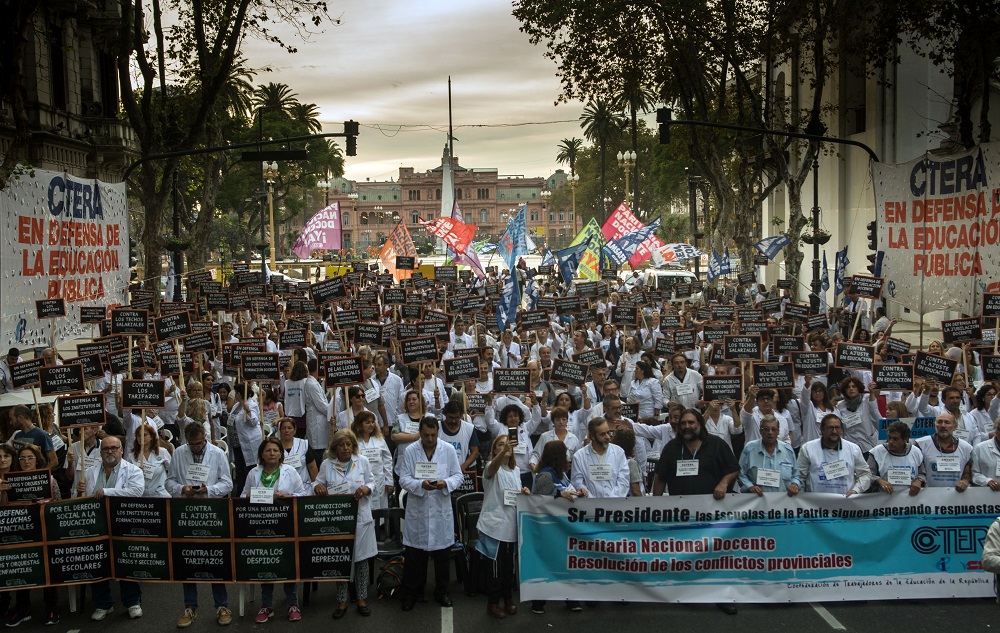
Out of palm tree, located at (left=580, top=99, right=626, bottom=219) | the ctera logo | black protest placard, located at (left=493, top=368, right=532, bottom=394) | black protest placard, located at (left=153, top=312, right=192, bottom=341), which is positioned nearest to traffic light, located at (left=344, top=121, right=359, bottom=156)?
black protest placard, located at (left=153, top=312, right=192, bottom=341)

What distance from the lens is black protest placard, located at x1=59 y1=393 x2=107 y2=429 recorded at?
31.2 feet

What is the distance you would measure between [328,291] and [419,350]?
A: 6078 mm

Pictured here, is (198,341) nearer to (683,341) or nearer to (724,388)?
(683,341)

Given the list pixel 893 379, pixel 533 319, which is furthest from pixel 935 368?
pixel 533 319

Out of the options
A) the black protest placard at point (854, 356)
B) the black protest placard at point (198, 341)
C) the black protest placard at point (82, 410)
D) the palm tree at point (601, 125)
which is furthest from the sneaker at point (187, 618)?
the palm tree at point (601, 125)

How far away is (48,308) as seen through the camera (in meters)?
13.9

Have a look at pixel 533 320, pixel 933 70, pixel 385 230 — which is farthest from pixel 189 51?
pixel 385 230

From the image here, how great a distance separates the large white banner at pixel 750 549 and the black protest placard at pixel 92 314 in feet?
32.2

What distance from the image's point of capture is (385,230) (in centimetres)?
16125

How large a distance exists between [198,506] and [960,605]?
6.28m

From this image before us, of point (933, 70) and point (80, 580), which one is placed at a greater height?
point (933, 70)

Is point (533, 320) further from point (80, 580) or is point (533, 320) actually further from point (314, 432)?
point (80, 580)

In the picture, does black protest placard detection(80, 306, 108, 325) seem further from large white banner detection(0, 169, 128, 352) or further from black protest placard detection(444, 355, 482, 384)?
black protest placard detection(444, 355, 482, 384)

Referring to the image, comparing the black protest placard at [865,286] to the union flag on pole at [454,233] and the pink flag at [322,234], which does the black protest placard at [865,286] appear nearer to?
the union flag on pole at [454,233]
